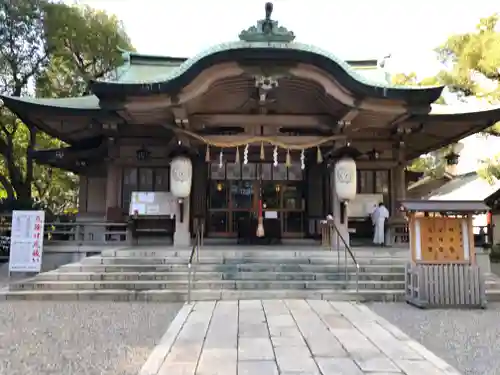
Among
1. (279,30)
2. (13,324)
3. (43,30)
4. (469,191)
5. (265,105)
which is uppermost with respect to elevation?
(43,30)

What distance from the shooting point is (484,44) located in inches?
476

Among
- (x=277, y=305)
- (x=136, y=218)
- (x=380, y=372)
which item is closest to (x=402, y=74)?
(x=136, y=218)

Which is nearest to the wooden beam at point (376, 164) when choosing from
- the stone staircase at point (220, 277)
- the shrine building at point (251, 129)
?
the shrine building at point (251, 129)

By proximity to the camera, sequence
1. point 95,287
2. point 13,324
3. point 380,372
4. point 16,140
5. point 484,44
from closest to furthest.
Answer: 1. point 380,372
2. point 13,324
3. point 95,287
4. point 484,44
5. point 16,140

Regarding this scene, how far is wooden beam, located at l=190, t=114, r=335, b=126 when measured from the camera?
11.1 meters

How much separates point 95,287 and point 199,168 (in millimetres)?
5415

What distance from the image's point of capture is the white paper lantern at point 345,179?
1087cm

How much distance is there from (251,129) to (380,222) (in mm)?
4527

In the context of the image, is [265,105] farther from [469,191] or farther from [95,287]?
[469,191]

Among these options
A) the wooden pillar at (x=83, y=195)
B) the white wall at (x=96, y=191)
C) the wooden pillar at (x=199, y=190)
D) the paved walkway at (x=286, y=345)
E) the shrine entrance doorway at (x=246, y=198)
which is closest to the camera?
the paved walkway at (x=286, y=345)

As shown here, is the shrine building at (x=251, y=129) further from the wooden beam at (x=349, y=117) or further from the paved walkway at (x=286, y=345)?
the paved walkway at (x=286, y=345)

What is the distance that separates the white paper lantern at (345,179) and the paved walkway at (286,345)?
4.34 meters

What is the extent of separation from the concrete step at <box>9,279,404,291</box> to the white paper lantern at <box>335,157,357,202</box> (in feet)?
10.3

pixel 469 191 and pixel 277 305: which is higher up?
pixel 469 191
